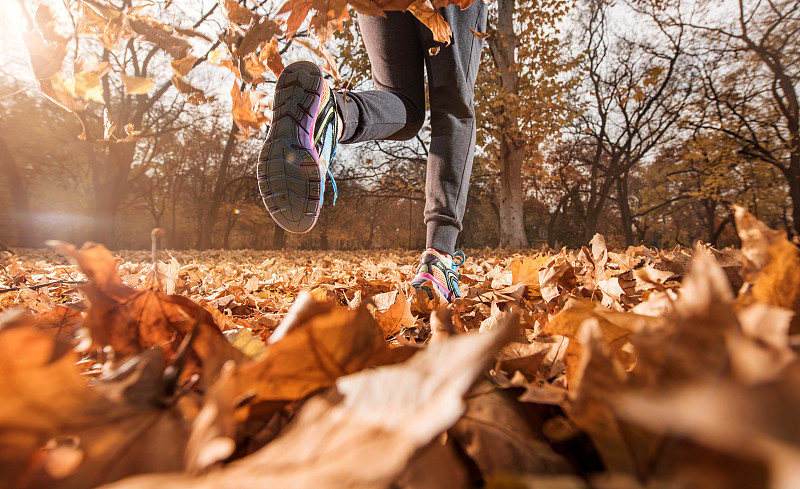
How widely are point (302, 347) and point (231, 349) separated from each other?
0.10 m

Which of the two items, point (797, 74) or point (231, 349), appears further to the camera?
point (797, 74)

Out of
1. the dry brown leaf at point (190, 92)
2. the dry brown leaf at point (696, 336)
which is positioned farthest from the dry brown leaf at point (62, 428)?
the dry brown leaf at point (190, 92)

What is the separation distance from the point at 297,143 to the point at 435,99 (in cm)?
67

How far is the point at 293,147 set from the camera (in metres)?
1.27

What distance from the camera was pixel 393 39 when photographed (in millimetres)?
1662

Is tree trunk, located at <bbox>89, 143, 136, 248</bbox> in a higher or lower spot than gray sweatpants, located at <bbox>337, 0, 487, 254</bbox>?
higher

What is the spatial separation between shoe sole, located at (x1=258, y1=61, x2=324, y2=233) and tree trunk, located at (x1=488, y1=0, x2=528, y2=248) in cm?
916

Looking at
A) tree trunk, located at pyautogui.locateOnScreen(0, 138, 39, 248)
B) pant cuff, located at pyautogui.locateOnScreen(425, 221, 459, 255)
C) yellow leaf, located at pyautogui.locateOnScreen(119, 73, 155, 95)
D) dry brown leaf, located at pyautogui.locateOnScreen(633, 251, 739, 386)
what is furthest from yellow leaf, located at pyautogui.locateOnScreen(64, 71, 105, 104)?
tree trunk, located at pyautogui.locateOnScreen(0, 138, 39, 248)

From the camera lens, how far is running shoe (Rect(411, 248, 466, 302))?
4.53ft

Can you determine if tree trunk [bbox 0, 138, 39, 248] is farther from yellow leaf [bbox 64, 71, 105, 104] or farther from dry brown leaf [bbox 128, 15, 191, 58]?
yellow leaf [bbox 64, 71, 105, 104]

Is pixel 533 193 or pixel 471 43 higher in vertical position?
pixel 533 193

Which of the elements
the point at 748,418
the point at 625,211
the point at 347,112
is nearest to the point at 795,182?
the point at 625,211

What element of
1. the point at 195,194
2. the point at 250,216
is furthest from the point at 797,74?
the point at 195,194

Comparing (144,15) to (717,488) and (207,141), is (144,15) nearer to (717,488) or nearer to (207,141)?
(717,488)
